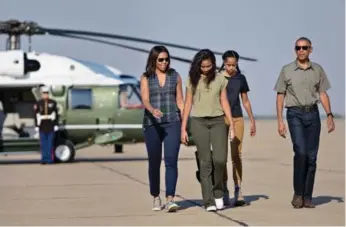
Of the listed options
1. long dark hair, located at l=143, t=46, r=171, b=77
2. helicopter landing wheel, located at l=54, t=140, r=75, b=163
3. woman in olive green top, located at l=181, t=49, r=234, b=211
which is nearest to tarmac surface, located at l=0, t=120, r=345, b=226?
woman in olive green top, located at l=181, t=49, r=234, b=211

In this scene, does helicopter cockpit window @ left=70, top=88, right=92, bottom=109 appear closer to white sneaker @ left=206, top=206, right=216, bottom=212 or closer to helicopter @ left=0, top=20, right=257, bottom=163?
helicopter @ left=0, top=20, right=257, bottom=163

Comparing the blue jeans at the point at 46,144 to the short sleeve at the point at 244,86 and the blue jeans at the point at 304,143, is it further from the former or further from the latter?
the blue jeans at the point at 304,143

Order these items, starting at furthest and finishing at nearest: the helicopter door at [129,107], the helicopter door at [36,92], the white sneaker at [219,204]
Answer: the helicopter door at [129,107], the helicopter door at [36,92], the white sneaker at [219,204]

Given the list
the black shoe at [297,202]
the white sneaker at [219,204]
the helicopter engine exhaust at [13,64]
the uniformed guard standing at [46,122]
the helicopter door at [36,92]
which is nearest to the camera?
the white sneaker at [219,204]

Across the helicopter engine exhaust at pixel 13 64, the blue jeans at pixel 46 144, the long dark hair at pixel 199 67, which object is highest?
the helicopter engine exhaust at pixel 13 64

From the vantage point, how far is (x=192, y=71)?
35.0ft

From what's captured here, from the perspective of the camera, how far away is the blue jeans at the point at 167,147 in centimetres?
1063

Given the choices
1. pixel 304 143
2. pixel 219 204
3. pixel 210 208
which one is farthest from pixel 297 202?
pixel 210 208

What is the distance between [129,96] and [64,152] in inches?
80.9

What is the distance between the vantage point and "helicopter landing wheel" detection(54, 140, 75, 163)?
22609 mm

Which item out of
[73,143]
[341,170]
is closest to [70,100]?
[73,143]

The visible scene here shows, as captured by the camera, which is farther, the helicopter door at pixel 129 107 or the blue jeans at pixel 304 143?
the helicopter door at pixel 129 107

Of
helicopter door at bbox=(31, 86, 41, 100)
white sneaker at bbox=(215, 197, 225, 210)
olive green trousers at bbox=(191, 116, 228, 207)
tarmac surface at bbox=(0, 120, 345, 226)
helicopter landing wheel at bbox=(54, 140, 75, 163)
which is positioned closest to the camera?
tarmac surface at bbox=(0, 120, 345, 226)

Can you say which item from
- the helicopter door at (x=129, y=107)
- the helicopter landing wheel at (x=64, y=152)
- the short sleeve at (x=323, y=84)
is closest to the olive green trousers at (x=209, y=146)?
the short sleeve at (x=323, y=84)
